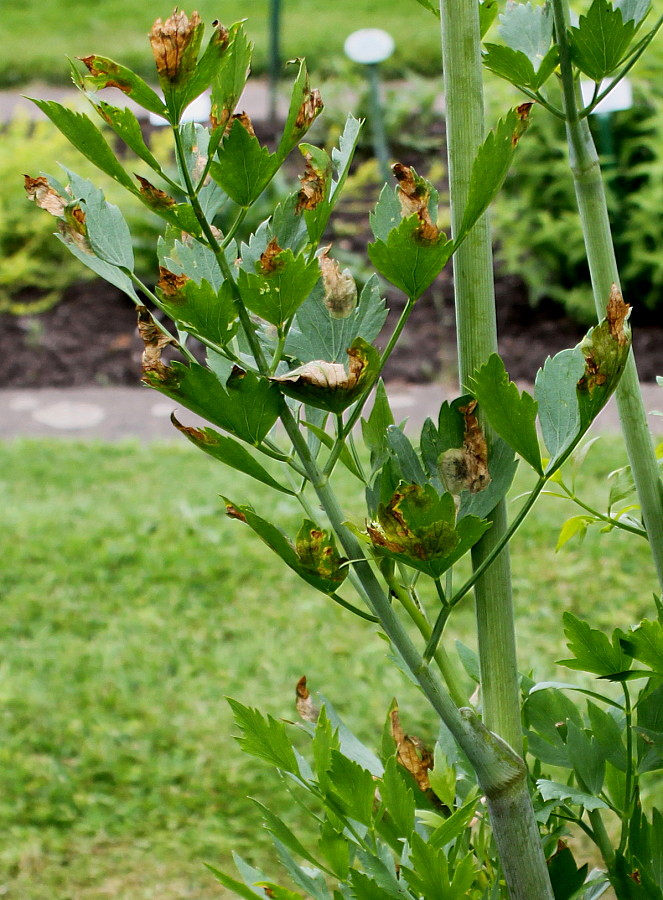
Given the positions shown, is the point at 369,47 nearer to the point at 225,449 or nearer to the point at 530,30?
the point at 530,30

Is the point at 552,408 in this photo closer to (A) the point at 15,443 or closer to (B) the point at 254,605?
(B) the point at 254,605

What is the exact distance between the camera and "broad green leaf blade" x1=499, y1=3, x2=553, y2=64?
2.53 ft

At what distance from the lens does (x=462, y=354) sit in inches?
27.2

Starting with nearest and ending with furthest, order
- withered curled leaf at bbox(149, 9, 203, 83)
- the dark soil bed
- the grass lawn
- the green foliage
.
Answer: withered curled leaf at bbox(149, 9, 203, 83)
the green foliage
the dark soil bed
the grass lawn

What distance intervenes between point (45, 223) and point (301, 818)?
5.05 m

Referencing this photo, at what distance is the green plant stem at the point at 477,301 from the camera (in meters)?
0.66

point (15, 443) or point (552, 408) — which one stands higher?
point (15, 443)

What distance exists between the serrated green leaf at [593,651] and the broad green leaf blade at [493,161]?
0.29m

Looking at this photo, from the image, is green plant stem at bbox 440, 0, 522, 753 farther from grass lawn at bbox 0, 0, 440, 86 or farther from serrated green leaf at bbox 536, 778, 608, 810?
grass lawn at bbox 0, 0, 440, 86

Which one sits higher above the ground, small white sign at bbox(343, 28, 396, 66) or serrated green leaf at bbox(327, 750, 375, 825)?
small white sign at bbox(343, 28, 396, 66)

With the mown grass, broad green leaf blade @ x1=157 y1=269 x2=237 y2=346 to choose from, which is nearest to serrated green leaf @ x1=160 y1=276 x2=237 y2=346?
broad green leaf blade @ x1=157 y1=269 x2=237 y2=346

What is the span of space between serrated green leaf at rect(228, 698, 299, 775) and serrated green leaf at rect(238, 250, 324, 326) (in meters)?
0.29

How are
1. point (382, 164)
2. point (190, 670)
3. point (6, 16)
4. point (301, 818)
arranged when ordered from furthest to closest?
point (6, 16) < point (382, 164) < point (190, 670) < point (301, 818)

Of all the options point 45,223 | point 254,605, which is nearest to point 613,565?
point 254,605
